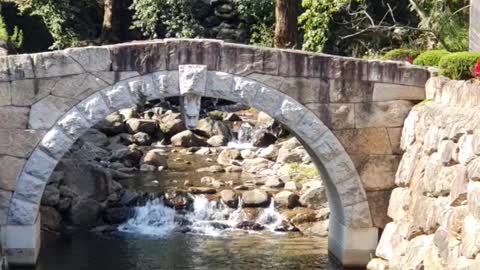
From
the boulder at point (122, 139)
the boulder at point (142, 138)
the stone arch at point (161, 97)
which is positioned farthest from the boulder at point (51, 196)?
the boulder at point (142, 138)

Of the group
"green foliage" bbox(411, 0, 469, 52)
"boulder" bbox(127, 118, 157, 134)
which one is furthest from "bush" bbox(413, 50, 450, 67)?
"boulder" bbox(127, 118, 157, 134)

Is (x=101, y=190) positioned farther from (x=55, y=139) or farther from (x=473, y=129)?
(x=473, y=129)

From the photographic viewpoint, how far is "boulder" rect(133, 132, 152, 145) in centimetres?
2183

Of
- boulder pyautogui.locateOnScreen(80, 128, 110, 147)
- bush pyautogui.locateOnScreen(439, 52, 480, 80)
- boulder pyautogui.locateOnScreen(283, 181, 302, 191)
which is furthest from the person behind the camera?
boulder pyautogui.locateOnScreen(80, 128, 110, 147)

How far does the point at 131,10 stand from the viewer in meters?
27.7

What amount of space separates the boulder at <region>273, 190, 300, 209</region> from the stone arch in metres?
3.69

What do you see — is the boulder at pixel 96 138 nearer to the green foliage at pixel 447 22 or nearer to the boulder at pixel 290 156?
the boulder at pixel 290 156

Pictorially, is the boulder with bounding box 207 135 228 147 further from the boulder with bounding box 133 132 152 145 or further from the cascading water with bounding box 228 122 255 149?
the boulder with bounding box 133 132 152 145

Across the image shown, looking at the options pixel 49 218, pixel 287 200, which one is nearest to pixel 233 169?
pixel 287 200

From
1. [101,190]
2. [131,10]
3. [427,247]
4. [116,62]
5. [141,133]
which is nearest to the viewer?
[427,247]

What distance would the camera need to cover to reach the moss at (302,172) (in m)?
18.3

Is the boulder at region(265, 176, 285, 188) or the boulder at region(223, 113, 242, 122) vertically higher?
the boulder at region(223, 113, 242, 122)

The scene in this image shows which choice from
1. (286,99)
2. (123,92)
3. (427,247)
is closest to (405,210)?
(427,247)

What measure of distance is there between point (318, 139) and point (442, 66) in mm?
2018
